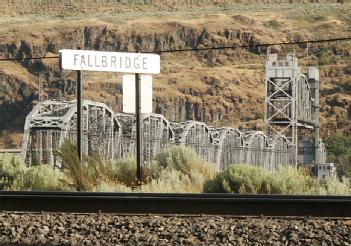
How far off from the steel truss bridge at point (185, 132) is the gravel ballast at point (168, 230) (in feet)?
25.4

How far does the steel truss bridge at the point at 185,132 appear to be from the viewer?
39781mm

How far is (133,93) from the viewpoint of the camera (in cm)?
2058

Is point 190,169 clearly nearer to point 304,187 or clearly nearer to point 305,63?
point 304,187

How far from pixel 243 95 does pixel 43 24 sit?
117 ft

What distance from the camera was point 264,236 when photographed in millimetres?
10969

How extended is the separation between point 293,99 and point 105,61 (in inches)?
1966

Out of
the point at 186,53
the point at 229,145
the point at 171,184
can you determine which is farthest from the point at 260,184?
the point at 186,53

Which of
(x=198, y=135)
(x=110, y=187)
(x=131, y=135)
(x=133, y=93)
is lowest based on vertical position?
(x=110, y=187)

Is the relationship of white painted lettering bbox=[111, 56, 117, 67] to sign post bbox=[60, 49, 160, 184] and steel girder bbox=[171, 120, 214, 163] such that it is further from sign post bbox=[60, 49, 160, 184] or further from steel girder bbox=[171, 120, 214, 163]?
steel girder bbox=[171, 120, 214, 163]

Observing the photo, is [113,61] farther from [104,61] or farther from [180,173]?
[180,173]

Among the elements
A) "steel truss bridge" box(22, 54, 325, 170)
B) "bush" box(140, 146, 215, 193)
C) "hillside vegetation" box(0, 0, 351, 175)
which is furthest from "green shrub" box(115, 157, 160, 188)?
"hillside vegetation" box(0, 0, 351, 175)

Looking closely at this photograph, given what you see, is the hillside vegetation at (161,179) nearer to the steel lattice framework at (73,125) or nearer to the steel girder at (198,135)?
the steel lattice framework at (73,125)

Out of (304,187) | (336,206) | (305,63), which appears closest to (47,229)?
(336,206)

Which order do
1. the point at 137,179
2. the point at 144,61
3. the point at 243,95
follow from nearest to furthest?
the point at 137,179 → the point at 144,61 → the point at 243,95
